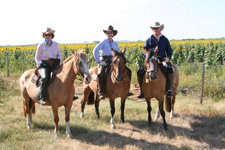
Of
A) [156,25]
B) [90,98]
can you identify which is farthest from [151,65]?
[90,98]

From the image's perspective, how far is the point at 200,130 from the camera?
6301mm

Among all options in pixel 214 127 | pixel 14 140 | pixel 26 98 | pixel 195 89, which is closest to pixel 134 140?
pixel 214 127

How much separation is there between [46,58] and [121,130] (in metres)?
3.13

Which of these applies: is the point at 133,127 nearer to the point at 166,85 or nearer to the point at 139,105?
the point at 166,85

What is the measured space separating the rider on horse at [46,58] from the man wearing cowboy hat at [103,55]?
134 centimetres

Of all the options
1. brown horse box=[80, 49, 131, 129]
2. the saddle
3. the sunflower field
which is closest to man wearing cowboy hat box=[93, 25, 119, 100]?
brown horse box=[80, 49, 131, 129]

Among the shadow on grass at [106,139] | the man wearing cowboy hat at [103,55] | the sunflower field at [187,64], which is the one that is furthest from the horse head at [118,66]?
the sunflower field at [187,64]

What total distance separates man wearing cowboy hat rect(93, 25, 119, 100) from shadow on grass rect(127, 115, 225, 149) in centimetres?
163

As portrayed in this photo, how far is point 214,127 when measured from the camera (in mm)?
6406

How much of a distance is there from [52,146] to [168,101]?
4099 mm

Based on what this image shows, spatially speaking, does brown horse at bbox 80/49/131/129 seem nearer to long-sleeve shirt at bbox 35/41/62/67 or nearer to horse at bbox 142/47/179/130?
horse at bbox 142/47/179/130

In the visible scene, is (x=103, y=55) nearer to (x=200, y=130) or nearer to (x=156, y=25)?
(x=156, y=25)

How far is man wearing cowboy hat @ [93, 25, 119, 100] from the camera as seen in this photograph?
261 inches

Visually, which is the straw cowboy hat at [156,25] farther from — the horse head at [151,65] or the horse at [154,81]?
the horse head at [151,65]
